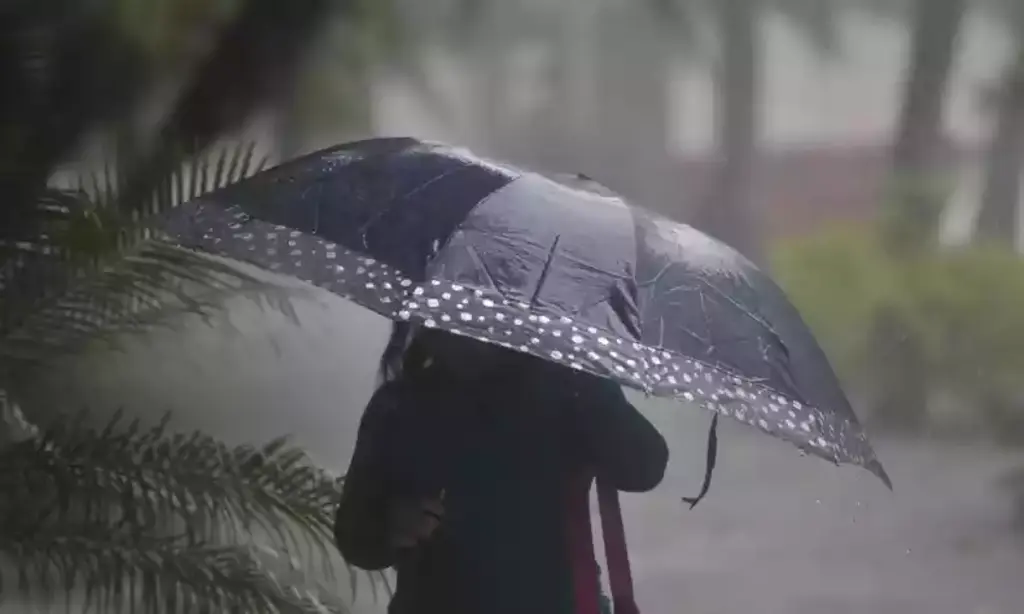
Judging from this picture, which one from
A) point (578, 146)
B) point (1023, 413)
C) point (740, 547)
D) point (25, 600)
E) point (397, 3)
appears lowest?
point (25, 600)

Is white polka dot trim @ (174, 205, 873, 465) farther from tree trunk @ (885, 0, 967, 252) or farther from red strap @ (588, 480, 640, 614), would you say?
tree trunk @ (885, 0, 967, 252)

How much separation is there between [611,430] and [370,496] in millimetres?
275

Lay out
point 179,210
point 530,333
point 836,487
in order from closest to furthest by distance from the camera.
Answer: point 530,333 < point 179,210 < point 836,487

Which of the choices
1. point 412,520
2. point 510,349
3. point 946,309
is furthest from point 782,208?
point 412,520

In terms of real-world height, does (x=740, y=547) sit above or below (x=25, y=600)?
above

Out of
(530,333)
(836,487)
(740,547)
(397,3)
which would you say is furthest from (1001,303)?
(397,3)

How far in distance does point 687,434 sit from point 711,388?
0.25m

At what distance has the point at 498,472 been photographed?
1046mm

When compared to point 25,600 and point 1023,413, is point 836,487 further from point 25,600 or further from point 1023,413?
point 25,600

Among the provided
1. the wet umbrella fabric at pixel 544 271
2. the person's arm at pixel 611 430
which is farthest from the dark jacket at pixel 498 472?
the wet umbrella fabric at pixel 544 271

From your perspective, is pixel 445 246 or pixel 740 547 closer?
pixel 445 246

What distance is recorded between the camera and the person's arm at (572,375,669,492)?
102 cm

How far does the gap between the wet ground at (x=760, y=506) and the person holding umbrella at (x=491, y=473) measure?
0.70 feet

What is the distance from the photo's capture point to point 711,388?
0.85 meters
